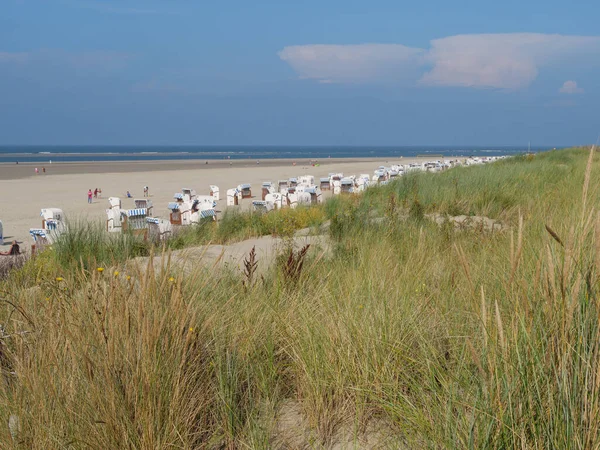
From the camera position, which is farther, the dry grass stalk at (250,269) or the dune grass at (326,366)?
the dry grass stalk at (250,269)

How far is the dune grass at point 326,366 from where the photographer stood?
1.83 metres

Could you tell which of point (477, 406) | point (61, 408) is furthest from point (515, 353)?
point (61, 408)

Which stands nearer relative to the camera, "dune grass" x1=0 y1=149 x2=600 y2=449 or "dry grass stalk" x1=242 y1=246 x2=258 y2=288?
"dune grass" x1=0 y1=149 x2=600 y2=449

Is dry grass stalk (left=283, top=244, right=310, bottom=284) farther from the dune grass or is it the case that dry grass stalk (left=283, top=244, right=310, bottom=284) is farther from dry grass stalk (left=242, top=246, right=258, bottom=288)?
the dune grass

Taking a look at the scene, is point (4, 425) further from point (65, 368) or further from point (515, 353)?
point (515, 353)

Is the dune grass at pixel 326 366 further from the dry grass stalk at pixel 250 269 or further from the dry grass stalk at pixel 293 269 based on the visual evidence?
the dry grass stalk at pixel 293 269

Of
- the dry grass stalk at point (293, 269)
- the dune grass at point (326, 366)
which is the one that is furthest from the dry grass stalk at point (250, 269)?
the dune grass at point (326, 366)

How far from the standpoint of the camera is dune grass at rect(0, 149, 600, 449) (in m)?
1.83

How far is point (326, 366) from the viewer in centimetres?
261

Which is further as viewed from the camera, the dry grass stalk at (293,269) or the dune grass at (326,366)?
the dry grass stalk at (293,269)

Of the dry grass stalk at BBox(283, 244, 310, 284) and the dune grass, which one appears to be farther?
the dry grass stalk at BBox(283, 244, 310, 284)

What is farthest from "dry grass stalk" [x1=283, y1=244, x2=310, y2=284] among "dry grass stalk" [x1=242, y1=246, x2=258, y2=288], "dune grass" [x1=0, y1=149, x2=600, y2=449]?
"dune grass" [x1=0, y1=149, x2=600, y2=449]

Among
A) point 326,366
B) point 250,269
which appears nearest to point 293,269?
point 250,269

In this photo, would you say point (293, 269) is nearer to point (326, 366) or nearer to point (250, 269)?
point (250, 269)
